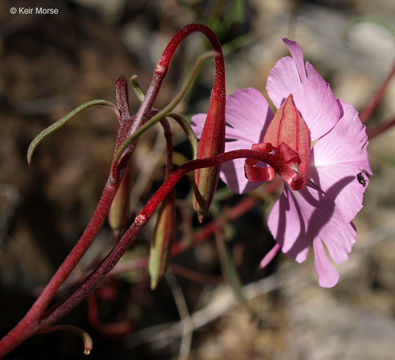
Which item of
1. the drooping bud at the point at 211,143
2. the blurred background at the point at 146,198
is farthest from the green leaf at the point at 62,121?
the blurred background at the point at 146,198

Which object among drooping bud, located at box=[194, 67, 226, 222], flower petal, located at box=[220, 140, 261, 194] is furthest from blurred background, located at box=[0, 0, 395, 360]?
drooping bud, located at box=[194, 67, 226, 222]

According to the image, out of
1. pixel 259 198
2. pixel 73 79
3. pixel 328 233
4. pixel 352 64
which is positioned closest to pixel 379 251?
pixel 352 64

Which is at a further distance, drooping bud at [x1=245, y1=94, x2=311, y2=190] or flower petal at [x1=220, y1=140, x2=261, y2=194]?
flower petal at [x1=220, y1=140, x2=261, y2=194]

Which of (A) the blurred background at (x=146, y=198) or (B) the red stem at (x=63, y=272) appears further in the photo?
(A) the blurred background at (x=146, y=198)

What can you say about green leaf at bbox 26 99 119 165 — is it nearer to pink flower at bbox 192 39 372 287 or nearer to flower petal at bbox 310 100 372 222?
pink flower at bbox 192 39 372 287

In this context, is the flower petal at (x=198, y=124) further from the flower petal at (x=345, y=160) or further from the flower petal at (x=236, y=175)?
the flower petal at (x=345, y=160)

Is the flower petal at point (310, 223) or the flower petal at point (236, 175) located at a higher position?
the flower petal at point (236, 175)
